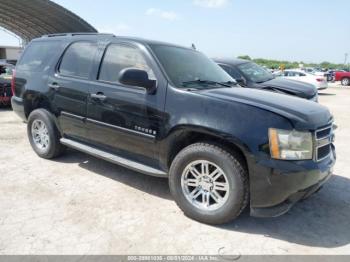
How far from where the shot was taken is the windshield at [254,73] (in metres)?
8.45

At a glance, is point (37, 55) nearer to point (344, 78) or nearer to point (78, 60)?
point (78, 60)

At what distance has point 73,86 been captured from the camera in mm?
4547

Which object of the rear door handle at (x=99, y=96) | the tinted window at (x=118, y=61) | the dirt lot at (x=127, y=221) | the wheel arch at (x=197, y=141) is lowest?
the dirt lot at (x=127, y=221)

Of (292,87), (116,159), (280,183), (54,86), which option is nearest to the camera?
(280,183)

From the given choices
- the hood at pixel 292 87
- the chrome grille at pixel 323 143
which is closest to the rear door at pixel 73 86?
the chrome grille at pixel 323 143

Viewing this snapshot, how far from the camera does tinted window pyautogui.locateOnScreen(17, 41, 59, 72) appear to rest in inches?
203

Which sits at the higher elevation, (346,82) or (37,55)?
(37,55)

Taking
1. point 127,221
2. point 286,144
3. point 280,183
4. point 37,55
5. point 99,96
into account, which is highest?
point 37,55

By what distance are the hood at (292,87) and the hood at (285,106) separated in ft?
14.6

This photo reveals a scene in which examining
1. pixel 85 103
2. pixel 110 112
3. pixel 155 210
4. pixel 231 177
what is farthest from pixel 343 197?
pixel 85 103

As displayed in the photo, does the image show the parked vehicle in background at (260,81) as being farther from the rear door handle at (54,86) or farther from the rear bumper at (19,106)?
the rear bumper at (19,106)

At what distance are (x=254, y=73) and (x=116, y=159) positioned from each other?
583 centimetres

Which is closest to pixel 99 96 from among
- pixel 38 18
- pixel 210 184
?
pixel 210 184

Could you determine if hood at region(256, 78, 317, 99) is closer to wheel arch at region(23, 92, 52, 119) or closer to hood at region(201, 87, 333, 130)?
hood at region(201, 87, 333, 130)
